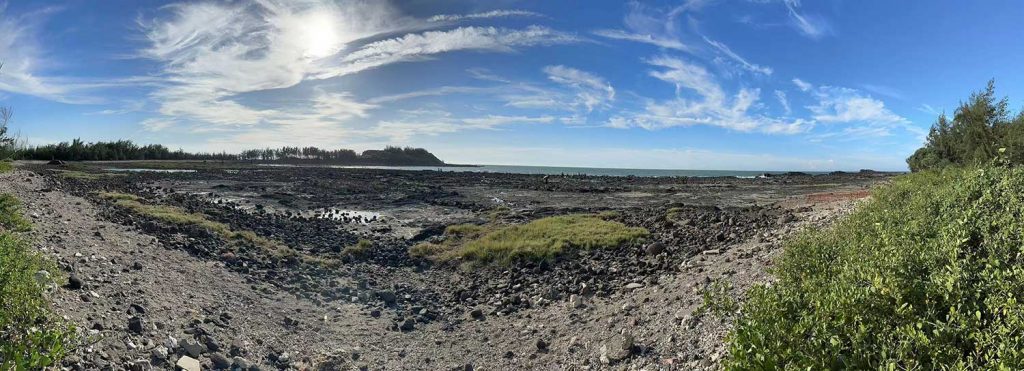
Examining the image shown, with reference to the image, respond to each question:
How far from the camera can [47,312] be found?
629 centimetres

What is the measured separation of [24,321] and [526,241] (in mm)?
13044

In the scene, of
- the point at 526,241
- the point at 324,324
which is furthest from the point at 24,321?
the point at 526,241

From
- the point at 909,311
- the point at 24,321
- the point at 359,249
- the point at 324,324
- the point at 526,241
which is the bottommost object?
the point at 324,324

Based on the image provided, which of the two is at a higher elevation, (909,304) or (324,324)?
(909,304)

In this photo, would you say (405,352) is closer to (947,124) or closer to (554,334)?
(554,334)

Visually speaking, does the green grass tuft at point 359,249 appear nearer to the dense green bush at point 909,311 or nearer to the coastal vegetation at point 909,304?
the coastal vegetation at point 909,304

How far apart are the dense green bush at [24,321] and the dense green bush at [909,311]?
6.41 metres

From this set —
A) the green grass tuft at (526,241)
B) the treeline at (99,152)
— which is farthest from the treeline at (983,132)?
the treeline at (99,152)

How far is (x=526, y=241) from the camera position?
17.3 metres

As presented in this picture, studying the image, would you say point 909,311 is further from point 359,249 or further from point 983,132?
point 983,132

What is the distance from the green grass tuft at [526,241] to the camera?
1609 cm

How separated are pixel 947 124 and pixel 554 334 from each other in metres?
53.5

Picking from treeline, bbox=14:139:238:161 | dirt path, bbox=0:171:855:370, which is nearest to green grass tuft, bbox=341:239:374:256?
dirt path, bbox=0:171:855:370

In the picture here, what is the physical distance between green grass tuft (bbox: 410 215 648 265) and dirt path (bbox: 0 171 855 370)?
4.27 m
